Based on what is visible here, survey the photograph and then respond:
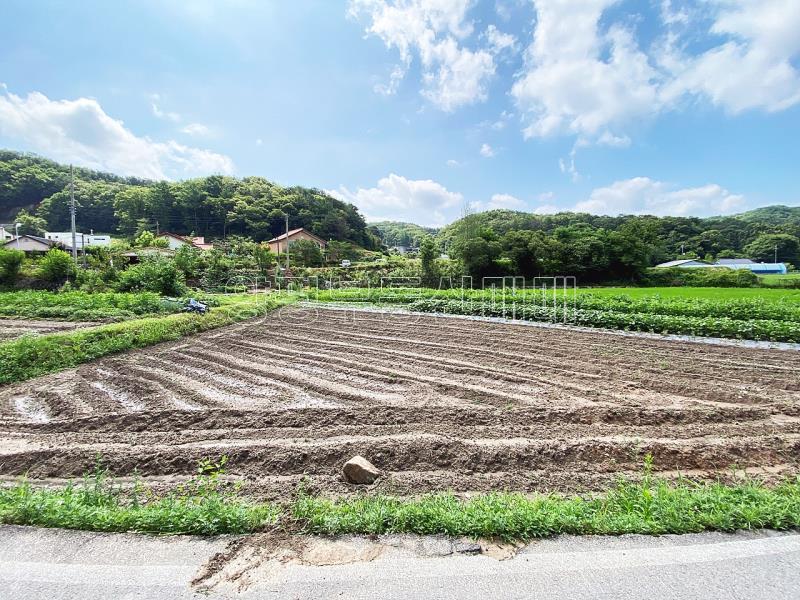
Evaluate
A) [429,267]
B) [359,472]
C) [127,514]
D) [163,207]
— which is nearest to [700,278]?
[429,267]

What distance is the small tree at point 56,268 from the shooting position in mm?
22347

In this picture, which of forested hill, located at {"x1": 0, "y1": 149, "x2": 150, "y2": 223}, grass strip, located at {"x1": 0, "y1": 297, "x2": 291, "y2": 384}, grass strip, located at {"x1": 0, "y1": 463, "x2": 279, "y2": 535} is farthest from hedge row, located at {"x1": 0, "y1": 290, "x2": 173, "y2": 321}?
forested hill, located at {"x1": 0, "y1": 149, "x2": 150, "y2": 223}

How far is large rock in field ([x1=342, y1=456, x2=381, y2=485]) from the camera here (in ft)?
12.5

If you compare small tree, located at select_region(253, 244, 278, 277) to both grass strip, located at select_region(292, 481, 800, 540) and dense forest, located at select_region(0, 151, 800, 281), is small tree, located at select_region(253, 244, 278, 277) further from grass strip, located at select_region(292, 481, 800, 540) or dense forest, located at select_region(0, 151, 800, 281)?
grass strip, located at select_region(292, 481, 800, 540)

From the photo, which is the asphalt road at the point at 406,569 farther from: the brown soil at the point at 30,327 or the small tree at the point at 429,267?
the small tree at the point at 429,267

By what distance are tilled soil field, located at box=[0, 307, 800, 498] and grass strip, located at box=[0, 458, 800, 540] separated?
66 cm

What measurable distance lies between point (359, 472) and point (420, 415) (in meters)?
1.81

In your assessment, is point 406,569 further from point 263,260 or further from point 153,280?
point 263,260

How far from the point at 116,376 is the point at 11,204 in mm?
89482

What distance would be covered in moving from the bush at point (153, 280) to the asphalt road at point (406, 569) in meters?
20.0

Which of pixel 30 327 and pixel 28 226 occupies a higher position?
pixel 28 226

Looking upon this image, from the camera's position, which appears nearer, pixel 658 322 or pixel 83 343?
pixel 83 343

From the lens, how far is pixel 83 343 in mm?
9219

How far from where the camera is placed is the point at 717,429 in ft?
16.1
